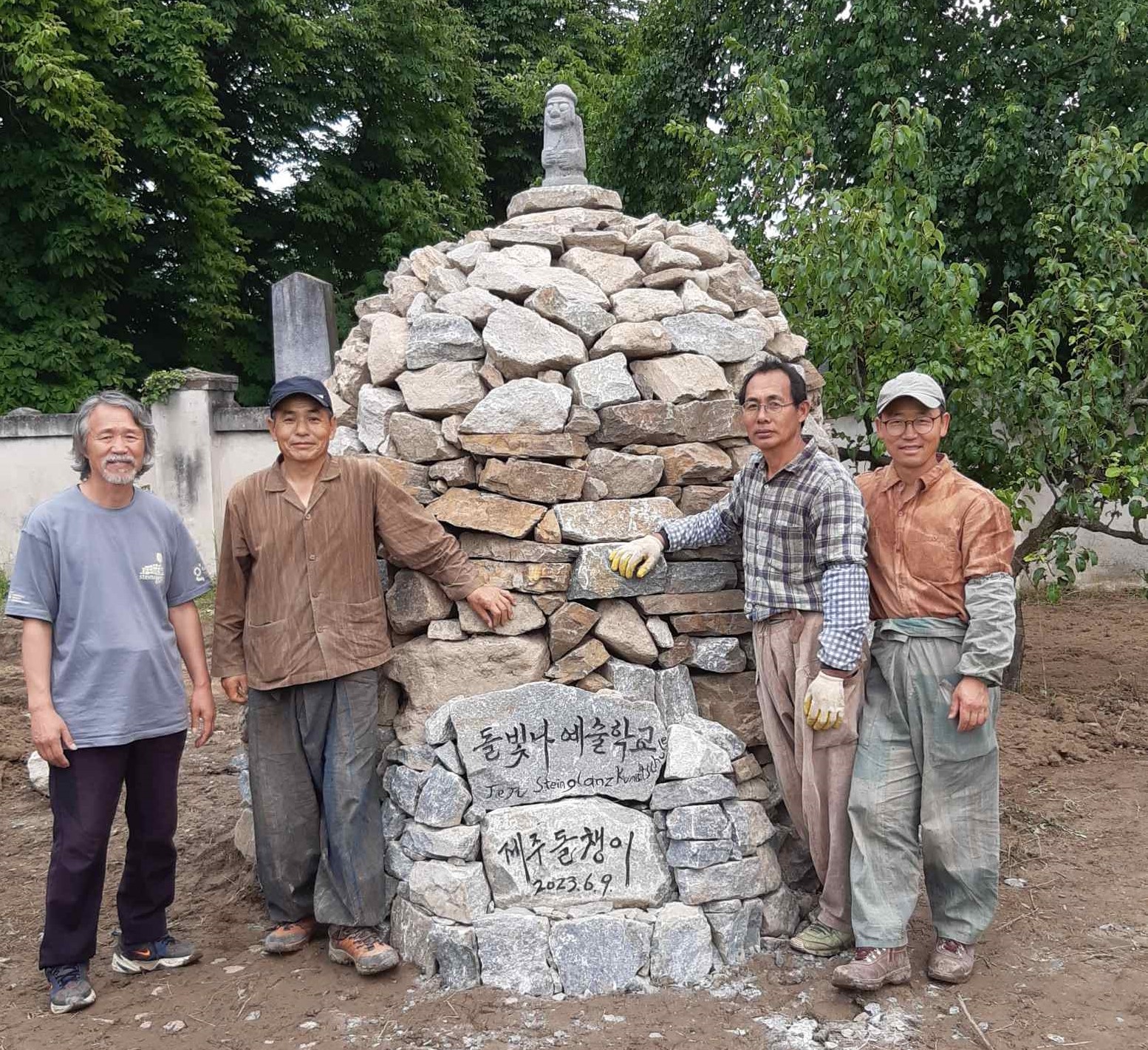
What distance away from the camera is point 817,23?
9.36 m

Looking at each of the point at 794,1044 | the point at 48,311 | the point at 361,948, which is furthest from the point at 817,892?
the point at 48,311

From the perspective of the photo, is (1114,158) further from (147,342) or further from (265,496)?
(147,342)

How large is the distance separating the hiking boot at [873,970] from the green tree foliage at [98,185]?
419 inches

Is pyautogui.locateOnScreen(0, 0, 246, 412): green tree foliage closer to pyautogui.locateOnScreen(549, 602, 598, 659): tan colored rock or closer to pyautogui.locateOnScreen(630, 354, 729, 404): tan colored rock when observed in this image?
pyautogui.locateOnScreen(630, 354, 729, 404): tan colored rock

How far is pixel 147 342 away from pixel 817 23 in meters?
8.72

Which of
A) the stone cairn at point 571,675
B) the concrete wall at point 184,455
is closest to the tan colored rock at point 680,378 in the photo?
the stone cairn at point 571,675

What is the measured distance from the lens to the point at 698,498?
3480 millimetres

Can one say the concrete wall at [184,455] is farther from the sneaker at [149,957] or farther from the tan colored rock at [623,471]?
the tan colored rock at [623,471]

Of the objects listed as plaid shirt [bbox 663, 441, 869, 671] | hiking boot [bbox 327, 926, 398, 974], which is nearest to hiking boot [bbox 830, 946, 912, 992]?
plaid shirt [bbox 663, 441, 869, 671]

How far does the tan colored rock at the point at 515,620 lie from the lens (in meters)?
3.33

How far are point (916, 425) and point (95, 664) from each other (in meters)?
2.53

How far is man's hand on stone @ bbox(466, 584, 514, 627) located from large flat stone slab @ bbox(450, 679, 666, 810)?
0.24m

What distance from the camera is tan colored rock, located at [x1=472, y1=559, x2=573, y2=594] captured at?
334cm

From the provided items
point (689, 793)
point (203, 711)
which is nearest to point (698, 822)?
point (689, 793)
